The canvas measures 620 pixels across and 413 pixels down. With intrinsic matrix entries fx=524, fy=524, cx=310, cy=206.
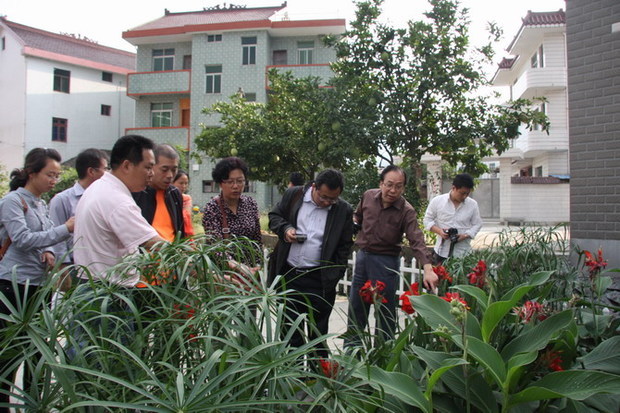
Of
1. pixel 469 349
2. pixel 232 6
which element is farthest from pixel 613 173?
pixel 232 6

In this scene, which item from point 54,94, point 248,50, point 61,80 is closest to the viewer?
point 248,50

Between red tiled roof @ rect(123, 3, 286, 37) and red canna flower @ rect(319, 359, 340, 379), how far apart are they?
2560cm

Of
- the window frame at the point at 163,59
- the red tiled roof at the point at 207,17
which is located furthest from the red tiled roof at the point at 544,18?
the window frame at the point at 163,59

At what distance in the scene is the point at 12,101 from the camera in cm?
2816

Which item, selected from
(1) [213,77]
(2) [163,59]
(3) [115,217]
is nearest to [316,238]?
(3) [115,217]

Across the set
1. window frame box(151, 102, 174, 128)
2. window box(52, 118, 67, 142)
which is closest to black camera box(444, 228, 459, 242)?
window frame box(151, 102, 174, 128)

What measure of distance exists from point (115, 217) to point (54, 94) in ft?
98.2

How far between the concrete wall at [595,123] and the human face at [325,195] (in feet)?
10.9

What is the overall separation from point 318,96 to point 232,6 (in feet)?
76.9

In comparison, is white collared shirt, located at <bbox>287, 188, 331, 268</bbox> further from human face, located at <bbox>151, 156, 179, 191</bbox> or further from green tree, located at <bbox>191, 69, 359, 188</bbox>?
green tree, located at <bbox>191, 69, 359, 188</bbox>

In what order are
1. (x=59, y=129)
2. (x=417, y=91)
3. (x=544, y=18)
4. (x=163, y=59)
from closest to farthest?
(x=417, y=91)
(x=544, y=18)
(x=163, y=59)
(x=59, y=129)

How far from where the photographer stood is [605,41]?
552cm

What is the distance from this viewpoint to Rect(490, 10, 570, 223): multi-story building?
2177 cm

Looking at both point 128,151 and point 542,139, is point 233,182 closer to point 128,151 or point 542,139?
point 128,151
